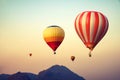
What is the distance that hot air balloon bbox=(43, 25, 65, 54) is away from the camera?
5241 cm

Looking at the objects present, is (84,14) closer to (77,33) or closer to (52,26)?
(77,33)

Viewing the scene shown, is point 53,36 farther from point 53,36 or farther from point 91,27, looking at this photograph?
point 91,27

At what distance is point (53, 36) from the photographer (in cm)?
5259

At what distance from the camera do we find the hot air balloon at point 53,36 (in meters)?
52.4

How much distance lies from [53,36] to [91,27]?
8.54m

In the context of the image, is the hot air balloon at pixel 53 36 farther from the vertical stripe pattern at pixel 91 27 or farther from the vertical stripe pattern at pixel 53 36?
the vertical stripe pattern at pixel 91 27

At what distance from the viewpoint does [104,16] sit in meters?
47.3

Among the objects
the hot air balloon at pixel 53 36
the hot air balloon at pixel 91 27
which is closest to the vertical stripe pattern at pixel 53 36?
the hot air balloon at pixel 53 36

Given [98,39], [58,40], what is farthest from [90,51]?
[58,40]

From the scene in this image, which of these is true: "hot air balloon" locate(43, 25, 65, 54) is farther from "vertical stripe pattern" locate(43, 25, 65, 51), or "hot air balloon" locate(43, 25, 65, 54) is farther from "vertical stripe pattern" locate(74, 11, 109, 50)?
"vertical stripe pattern" locate(74, 11, 109, 50)

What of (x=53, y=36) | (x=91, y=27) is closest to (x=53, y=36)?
(x=53, y=36)

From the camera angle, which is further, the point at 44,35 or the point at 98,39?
the point at 44,35

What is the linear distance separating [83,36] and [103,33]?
2955 mm

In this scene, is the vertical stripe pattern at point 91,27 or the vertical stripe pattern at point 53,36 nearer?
the vertical stripe pattern at point 91,27
